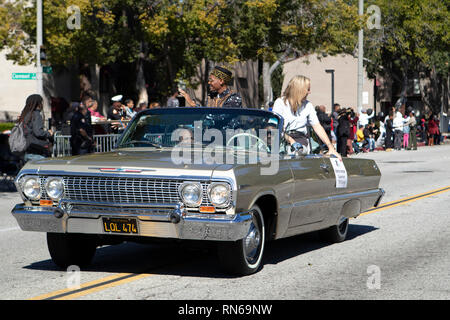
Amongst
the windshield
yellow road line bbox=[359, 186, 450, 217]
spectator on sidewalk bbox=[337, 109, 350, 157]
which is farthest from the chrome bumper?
spectator on sidewalk bbox=[337, 109, 350, 157]

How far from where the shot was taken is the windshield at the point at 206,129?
312 inches

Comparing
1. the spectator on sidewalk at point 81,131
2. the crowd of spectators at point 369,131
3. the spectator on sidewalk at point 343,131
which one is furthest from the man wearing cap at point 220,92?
the spectator on sidewalk at point 343,131

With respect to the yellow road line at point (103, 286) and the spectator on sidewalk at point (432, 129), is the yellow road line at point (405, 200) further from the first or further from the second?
the spectator on sidewalk at point (432, 129)

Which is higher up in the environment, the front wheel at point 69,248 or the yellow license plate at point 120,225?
the yellow license plate at point 120,225

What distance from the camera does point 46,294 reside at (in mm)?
6402

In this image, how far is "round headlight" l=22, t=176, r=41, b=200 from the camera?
7133 mm

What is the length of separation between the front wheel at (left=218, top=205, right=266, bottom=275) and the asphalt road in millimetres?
121

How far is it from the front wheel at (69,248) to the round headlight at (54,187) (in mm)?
456

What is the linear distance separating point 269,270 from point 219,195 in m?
1.30

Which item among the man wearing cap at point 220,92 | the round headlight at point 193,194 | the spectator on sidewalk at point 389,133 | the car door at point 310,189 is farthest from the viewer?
the spectator on sidewalk at point 389,133

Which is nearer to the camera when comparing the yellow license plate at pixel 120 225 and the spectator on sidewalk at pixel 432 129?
the yellow license plate at pixel 120 225
